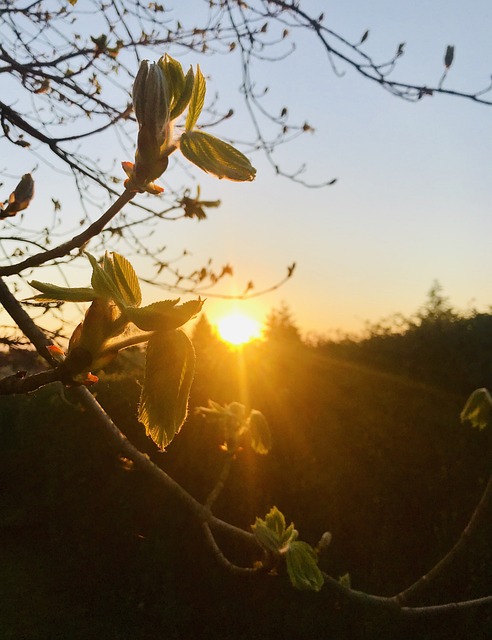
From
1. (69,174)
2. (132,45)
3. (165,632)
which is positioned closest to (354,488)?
(165,632)

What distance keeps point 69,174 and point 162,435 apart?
2.21 metres

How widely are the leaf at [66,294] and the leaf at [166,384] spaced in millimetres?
78

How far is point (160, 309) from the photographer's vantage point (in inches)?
16.9

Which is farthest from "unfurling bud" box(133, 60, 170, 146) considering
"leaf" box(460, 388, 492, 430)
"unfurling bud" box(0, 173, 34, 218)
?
"leaf" box(460, 388, 492, 430)

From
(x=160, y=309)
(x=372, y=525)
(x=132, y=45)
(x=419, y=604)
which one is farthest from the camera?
(x=372, y=525)

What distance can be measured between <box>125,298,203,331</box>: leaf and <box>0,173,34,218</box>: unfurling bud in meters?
0.66

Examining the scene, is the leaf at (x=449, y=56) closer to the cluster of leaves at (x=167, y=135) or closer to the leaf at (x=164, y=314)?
the cluster of leaves at (x=167, y=135)

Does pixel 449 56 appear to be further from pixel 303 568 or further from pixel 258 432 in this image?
pixel 303 568

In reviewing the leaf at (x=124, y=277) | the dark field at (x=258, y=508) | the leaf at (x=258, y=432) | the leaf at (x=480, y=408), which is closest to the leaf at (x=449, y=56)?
the leaf at (x=480, y=408)

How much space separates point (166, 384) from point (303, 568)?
0.86m

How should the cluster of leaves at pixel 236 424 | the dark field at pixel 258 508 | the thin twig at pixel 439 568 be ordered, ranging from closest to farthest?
the thin twig at pixel 439 568 → the cluster of leaves at pixel 236 424 → the dark field at pixel 258 508

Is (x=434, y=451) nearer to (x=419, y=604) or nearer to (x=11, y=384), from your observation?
(x=419, y=604)

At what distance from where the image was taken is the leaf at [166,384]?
46cm

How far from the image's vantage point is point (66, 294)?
0.48 m
